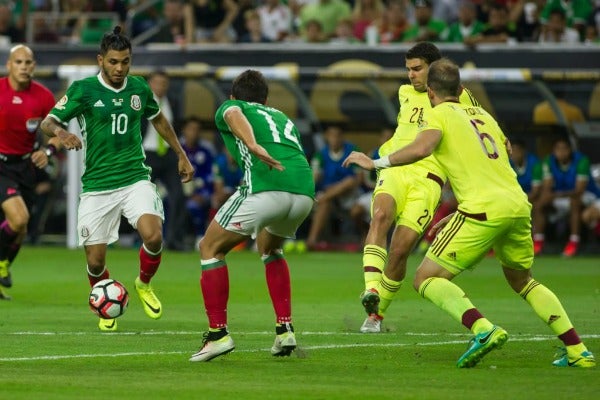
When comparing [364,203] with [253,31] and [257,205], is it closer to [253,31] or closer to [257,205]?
[253,31]

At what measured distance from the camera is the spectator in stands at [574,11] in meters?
24.0

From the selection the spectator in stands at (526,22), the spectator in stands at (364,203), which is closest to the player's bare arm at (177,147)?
the spectator in stands at (364,203)

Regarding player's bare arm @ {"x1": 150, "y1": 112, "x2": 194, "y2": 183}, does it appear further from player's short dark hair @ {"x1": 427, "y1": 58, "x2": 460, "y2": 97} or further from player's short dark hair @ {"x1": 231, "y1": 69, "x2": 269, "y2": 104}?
player's short dark hair @ {"x1": 427, "y1": 58, "x2": 460, "y2": 97}

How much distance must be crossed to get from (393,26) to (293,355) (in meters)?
14.9

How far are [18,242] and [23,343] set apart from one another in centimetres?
467

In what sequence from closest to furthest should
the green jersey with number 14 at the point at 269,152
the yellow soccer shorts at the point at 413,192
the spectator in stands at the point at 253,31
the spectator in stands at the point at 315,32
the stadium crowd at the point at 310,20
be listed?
the green jersey with number 14 at the point at 269,152
the yellow soccer shorts at the point at 413,192
the stadium crowd at the point at 310,20
the spectator in stands at the point at 315,32
the spectator in stands at the point at 253,31

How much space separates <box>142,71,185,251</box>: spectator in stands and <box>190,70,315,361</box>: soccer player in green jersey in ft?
42.5

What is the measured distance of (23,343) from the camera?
1124 centimetres

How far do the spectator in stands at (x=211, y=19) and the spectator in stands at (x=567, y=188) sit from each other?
6.61 meters

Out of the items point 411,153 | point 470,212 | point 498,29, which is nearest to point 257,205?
point 411,153

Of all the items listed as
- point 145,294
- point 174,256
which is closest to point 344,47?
point 174,256

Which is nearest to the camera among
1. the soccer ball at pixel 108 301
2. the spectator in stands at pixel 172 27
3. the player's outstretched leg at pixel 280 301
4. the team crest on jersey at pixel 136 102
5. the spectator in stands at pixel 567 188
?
the player's outstretched leg at pixel 280 301

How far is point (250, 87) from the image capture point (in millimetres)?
10336

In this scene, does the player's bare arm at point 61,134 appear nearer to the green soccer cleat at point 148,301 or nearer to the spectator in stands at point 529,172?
the green soccer cleat at point 148,301
